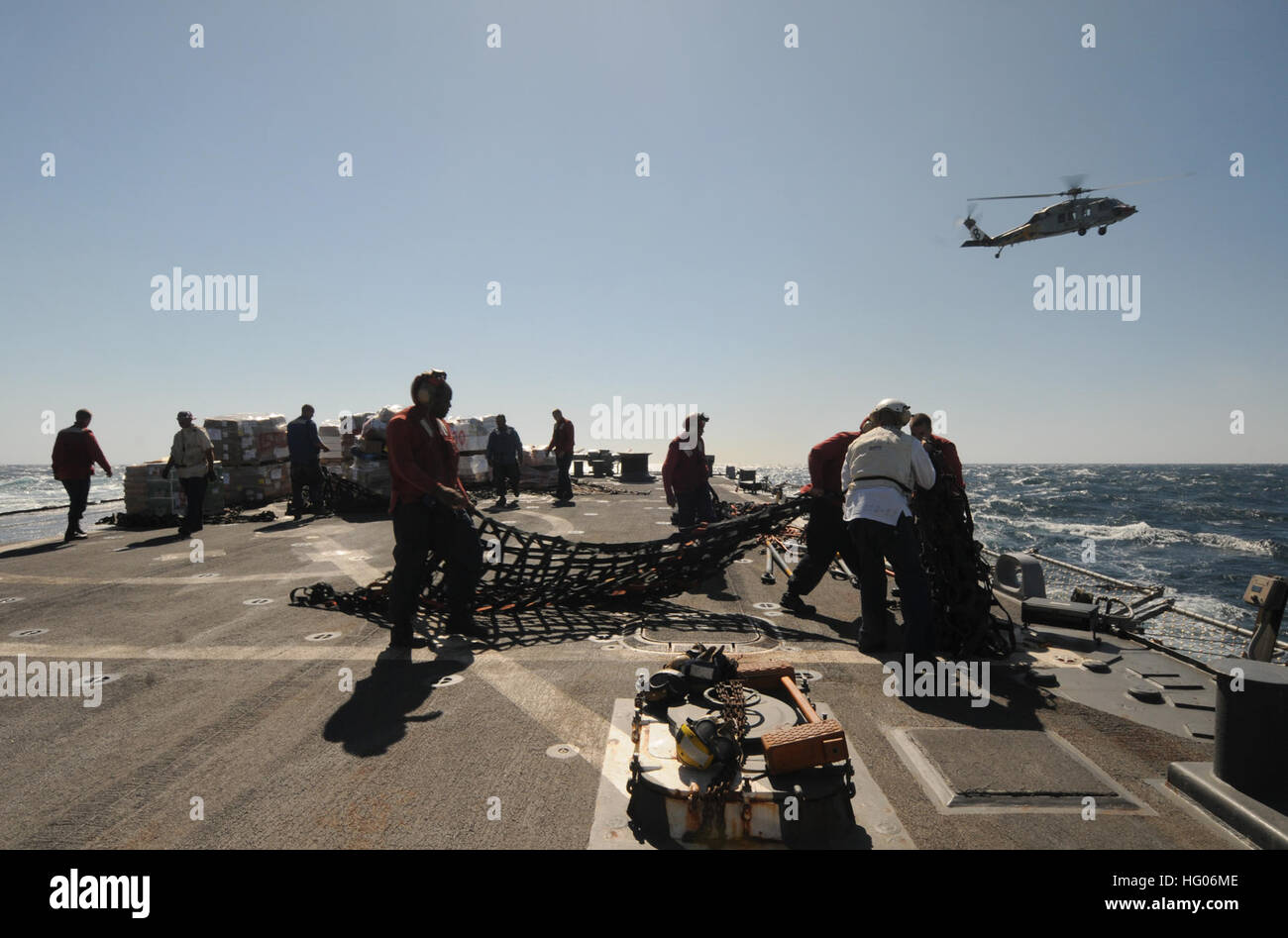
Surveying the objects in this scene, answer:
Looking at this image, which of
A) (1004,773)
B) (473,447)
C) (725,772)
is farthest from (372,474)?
(1004,773)

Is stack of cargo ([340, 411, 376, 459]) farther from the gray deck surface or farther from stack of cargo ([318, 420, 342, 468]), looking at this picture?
the gray deck surface

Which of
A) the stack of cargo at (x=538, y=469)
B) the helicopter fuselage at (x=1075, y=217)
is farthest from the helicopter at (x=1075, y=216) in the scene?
the stack of cargo at (x=538, y=469)

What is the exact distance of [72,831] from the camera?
2635 mm

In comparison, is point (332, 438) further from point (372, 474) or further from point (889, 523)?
point (889, 523)

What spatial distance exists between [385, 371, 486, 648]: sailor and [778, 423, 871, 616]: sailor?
322 centimetres

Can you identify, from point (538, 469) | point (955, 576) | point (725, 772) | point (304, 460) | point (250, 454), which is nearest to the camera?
point (725, 772)

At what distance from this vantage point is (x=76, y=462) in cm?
1113

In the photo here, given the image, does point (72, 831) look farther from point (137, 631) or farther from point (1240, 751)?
point (1240, 751)

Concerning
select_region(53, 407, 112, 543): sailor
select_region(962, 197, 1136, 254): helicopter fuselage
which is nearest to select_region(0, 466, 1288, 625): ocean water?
select_region(53, 407, 112, 543): sailor

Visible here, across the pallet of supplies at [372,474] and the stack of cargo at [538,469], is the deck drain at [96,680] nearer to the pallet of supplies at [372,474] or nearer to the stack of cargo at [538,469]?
the pallet of supplies at [372,474]

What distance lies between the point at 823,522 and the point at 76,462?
12724 millimetres
